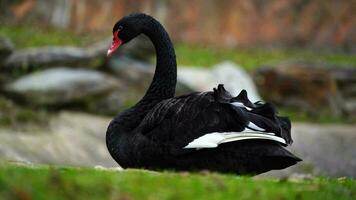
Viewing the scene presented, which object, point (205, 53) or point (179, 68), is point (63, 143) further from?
point (205, 53)

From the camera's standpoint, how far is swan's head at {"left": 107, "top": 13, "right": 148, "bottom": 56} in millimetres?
7688

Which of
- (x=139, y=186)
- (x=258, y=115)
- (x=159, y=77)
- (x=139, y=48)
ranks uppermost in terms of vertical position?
(x=139, y=48)

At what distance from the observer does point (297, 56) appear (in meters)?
24.4

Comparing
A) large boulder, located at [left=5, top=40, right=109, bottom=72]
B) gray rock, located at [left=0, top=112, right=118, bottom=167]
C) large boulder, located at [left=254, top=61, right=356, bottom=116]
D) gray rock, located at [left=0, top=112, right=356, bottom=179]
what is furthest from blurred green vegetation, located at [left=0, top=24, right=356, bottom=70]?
gray rock, located at [left=0, top=112, right=118, bottom=167]

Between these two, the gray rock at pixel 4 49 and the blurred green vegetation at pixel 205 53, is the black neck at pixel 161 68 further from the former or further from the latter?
the blurred green vegetation at pixel 205 53

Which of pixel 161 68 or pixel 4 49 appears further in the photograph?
pixel 4 49

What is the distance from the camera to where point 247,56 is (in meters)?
23.1

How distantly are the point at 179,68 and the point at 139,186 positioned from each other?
13936mm

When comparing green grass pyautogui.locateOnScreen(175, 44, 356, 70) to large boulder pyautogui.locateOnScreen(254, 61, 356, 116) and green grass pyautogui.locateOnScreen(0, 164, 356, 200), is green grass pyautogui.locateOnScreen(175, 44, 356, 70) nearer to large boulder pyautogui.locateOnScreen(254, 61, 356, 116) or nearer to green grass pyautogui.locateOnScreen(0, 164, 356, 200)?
large boulder pyautogui.locateOnScreen(254, 61, 356, 116)

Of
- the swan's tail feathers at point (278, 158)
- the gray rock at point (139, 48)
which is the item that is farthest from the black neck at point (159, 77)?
the gray rock at point (139, 48)

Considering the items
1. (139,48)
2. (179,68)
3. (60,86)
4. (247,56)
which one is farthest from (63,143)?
(247,56)

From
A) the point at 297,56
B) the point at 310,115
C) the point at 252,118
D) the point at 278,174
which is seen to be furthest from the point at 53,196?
the point at 297,56

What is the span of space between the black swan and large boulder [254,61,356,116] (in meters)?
12.1

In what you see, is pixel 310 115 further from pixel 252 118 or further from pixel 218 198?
pixel 218 198
